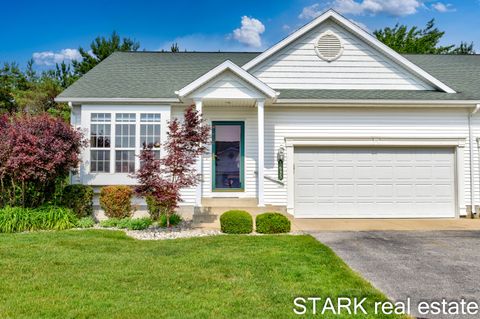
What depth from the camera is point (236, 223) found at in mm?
8953

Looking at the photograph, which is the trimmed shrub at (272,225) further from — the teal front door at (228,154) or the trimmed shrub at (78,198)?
the trimmed shrub at (78,198)

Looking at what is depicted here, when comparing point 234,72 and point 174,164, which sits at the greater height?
point 234,72

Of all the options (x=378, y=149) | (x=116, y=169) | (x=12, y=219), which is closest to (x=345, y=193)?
(x=378, y=149)

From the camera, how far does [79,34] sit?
91.6 ft

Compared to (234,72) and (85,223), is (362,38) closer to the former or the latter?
(234,72)

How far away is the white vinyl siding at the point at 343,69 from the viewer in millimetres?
12625

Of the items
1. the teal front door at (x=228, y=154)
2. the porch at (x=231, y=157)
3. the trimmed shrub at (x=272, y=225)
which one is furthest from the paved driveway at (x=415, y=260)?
the teal front door at (x=228, y=154)

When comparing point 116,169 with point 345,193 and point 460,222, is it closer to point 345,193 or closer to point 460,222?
point 345,193

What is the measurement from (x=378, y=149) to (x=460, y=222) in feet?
10.5

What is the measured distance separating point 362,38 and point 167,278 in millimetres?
10643

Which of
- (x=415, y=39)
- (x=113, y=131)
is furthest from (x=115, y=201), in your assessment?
(x=415, y=39)

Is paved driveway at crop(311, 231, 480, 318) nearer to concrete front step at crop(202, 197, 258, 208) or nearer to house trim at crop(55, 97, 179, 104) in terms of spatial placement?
concrete front step at crop(202, 197, 258, 208)

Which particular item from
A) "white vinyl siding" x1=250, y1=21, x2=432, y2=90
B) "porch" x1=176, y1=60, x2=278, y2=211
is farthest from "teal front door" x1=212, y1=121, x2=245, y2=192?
"white vinyl siding" x1=250, y1=21, x2=432, y2=90

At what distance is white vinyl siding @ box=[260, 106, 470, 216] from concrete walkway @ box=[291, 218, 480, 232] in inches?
59.3
